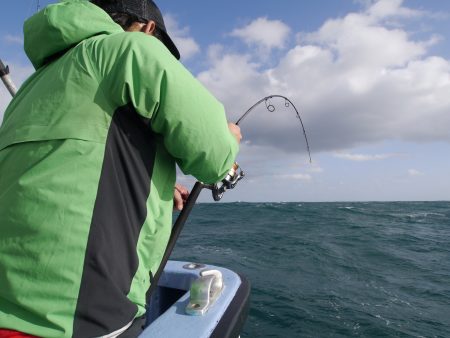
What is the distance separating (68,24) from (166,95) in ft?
1.27

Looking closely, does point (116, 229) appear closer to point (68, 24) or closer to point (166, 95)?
point (166, 95)

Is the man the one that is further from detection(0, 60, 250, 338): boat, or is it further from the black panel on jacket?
detection(0, 60, 250, 338): boat

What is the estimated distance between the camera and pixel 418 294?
20.0 ft

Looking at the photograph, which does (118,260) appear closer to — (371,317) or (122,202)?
(122,202)

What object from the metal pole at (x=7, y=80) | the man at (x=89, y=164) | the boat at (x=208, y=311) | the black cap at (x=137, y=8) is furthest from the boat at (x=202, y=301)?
the metal pole at (x=7, y=80)

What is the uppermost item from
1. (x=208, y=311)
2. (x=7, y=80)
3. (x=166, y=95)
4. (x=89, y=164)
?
(x=7, y=80)

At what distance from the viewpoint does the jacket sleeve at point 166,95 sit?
961 mm

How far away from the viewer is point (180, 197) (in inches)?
72.6

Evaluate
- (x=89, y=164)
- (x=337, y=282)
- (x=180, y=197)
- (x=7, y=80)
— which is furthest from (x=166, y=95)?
(x=337, y=282)

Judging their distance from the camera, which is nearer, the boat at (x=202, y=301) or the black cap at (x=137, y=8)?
the black cap at (x=137, y=8)

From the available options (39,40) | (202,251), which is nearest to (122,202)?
(39,40)

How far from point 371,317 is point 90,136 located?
511 cm

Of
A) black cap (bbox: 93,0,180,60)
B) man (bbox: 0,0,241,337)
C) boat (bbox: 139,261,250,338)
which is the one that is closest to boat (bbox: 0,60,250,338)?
boat (bbox: 139,261,250,338)

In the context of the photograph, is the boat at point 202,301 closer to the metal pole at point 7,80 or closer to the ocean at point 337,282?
the metal pole at point 7,80
